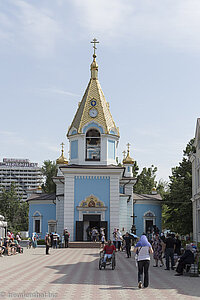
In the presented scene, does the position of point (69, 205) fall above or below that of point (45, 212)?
above

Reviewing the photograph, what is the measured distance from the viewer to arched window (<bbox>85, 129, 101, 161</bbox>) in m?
35.3

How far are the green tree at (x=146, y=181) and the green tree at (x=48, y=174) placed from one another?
12.0 m

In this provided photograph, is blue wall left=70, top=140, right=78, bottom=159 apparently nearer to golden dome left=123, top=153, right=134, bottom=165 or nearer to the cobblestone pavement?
golden dome left=123, top=153, right=134, bottom=165

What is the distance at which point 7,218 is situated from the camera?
66625 mm

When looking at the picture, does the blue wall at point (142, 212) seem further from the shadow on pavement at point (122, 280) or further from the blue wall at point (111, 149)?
the shadow on pavement at point (122, 280)

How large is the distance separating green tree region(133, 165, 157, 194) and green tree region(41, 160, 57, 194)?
1197 centimetres

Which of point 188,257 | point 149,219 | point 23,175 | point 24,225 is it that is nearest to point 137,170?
point 24,225

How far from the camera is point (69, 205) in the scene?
34188 millimetres

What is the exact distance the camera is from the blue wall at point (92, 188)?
3434cm

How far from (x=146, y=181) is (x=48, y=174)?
50.0ft

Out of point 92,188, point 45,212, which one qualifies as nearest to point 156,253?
point 92,188

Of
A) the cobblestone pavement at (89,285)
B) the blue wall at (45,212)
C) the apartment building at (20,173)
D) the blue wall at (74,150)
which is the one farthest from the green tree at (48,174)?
the apartment building at (20,173)

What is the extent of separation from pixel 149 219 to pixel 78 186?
37.0 ft

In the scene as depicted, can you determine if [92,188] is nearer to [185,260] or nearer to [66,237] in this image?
[66,237]
